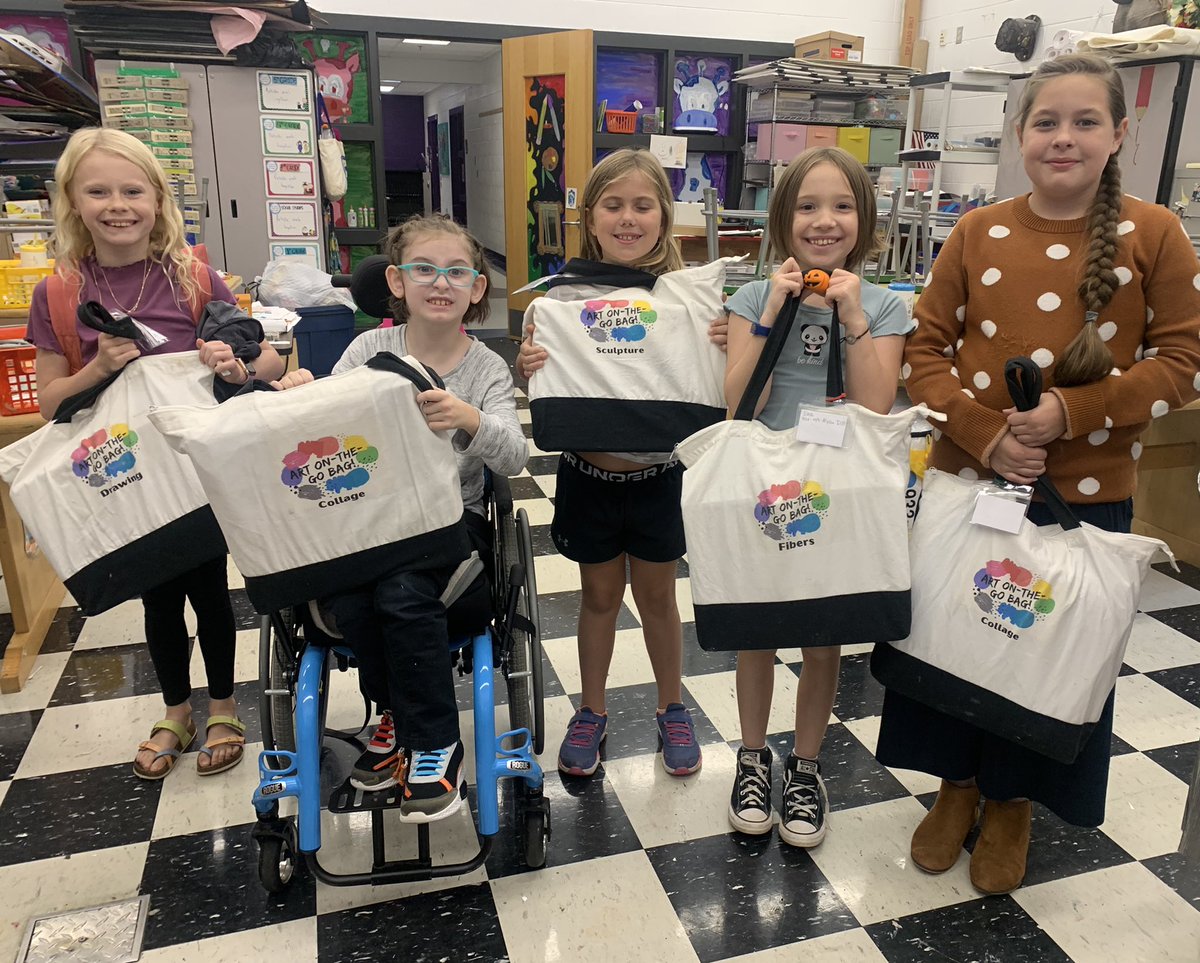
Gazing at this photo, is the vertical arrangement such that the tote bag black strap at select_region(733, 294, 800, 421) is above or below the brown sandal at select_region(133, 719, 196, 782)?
above

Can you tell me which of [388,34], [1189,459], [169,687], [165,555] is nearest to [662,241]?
[165,555]

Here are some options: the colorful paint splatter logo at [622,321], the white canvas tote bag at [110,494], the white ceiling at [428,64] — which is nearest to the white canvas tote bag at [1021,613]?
the colorful paint splatter logo at [622,321]

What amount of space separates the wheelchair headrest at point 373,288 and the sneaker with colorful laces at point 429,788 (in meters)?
0.83

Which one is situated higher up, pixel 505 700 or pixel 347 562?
pixel 347 562

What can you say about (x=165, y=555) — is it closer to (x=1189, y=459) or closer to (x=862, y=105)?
Answer: (x=1189, y=459)

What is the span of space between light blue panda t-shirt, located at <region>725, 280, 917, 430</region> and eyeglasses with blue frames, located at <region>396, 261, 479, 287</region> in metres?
0.48

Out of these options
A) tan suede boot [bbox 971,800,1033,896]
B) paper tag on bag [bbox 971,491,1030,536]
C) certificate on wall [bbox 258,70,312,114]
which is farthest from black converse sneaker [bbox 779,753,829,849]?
certificate on wall [bbox 258,70,312,114]

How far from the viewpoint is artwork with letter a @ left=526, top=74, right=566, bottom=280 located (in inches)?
250

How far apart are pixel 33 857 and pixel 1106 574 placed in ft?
6.25

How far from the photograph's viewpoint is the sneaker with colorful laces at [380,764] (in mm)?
1530

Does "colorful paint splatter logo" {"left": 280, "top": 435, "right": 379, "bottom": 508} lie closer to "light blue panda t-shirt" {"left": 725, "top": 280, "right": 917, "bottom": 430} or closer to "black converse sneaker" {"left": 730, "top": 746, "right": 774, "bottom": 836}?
"light blue panda t-shirt" {"left": 725, "top": 280, "right": 917, "bottom": 430}

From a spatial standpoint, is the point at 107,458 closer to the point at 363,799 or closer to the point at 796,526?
the point at 363,799

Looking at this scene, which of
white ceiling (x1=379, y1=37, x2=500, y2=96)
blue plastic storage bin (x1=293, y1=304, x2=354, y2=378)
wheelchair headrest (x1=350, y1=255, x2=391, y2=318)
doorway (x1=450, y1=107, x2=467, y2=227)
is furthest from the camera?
doorway (x1=450, y1=107, x2=467, y2=227)

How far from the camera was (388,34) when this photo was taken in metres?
6.24
